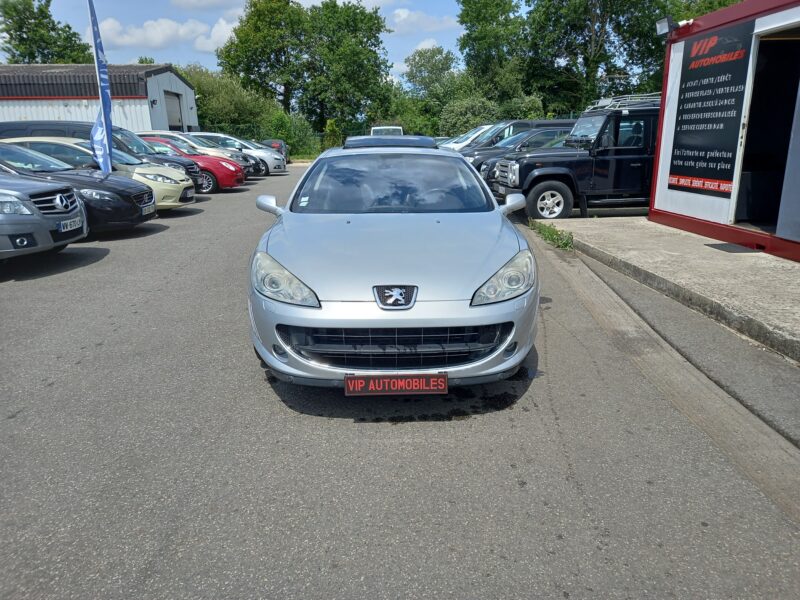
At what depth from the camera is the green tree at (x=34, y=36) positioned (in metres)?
57.1

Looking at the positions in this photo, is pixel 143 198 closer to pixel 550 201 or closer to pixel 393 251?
pixel 550 201

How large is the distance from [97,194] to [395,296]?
7.74 meters

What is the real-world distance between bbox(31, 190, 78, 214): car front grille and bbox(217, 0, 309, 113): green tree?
49.8 metres

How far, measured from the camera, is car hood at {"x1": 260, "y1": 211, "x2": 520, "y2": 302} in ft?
11.3

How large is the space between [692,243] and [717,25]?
3.11m

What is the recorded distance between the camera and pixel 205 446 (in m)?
3.33

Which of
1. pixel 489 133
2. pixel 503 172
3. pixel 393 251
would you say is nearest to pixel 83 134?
pixel 503 172

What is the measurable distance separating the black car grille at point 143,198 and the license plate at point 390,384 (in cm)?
773

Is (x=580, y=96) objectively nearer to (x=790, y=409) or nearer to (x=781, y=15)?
(x=781, y=15)

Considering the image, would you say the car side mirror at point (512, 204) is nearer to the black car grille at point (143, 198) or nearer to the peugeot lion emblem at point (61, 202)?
the peugeot lion emblem at point (61, 202)

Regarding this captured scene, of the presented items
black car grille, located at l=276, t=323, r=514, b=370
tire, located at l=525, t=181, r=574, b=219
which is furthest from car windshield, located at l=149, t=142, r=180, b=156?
black car grille, located at l=276, t=323, r=514, b=370

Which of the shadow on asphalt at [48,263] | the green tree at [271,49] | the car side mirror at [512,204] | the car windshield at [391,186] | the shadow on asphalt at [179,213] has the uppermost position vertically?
the green tree at [271,49]

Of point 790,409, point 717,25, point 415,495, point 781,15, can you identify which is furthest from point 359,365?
point 717,25

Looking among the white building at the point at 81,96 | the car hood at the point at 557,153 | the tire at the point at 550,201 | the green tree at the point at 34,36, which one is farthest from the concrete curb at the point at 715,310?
the green tree at the point at 34,36
